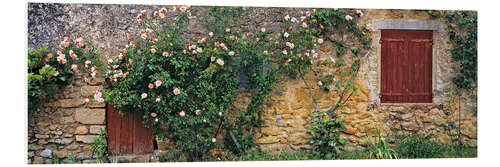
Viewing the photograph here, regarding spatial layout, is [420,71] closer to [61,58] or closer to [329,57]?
[329,57]

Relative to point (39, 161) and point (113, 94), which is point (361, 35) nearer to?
point (113, 94)

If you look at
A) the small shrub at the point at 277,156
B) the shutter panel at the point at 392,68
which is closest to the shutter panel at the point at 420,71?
the shutter panel at the point at 392,68

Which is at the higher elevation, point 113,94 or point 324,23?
point 324,23

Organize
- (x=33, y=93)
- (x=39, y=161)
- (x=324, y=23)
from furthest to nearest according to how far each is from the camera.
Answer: (x=324, y=23) < (x=39, y=161) < (x=33, y=93)

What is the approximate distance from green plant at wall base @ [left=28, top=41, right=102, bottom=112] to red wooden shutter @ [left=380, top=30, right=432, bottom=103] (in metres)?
3.75

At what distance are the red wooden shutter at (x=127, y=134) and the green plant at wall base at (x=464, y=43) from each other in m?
4.26

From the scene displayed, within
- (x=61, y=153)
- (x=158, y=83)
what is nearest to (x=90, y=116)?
(x=61, y=153)

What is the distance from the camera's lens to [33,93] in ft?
13.7

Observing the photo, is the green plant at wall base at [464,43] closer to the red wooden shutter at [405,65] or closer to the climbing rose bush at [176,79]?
the red wooden shutter at [405,65]

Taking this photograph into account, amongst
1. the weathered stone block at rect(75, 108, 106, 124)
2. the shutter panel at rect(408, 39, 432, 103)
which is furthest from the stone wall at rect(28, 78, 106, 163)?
the shutter panel at rect(408, 39, 432, 103)

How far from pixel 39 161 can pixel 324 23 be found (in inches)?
158

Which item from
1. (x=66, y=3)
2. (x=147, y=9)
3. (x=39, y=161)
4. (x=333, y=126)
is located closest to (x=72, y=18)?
(x=66, y=3)

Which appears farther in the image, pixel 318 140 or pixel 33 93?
pixel 318 140

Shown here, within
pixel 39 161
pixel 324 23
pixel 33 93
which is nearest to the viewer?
pixel 33 93
